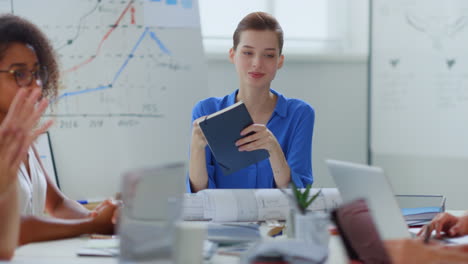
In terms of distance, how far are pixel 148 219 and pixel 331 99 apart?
8.96ft

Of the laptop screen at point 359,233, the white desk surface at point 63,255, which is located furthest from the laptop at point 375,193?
the white desk surface at point 63,255

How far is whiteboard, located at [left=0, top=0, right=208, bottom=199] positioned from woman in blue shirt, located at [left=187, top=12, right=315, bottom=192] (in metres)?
0.82

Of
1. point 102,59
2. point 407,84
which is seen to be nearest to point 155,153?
point 102,59

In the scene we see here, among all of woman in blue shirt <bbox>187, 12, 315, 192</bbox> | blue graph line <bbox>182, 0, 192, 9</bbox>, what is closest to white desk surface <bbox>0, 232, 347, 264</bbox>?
woman in blue shirt <bbox>187, 12, 315, 192</bbox>

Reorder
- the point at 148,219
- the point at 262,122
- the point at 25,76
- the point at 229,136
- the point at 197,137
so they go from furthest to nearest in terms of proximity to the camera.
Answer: the point at 262,122, the point at 197,137, the point at 229,136, the point at 25,76, the point at 148,219

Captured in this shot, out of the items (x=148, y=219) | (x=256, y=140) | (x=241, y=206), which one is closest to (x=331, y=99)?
(x=256, y=140)

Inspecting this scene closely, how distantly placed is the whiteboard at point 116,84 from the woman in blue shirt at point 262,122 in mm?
819

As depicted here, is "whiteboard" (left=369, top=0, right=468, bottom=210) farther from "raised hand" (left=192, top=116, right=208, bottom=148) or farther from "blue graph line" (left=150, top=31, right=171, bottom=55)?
"raised hand" (left=192, top=116, right=208, bottom=148)

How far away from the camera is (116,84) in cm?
303

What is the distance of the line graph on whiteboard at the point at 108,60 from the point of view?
2980 mm

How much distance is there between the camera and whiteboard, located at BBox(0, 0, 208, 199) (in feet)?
9.80

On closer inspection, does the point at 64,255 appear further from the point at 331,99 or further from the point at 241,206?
the point at 331,99

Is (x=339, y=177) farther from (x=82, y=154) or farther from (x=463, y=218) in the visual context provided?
(x=82, y=154)

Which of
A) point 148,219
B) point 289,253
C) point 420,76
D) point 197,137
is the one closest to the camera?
point 148,219
